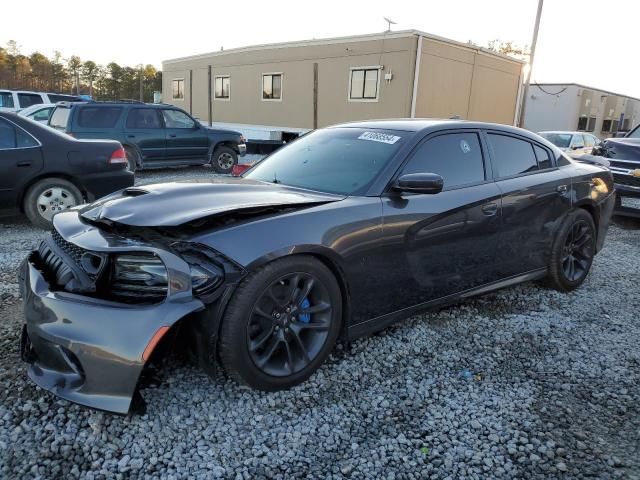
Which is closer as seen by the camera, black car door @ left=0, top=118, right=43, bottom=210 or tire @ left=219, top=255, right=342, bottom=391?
tire @ left=219, top=255, right=342, bottom=391

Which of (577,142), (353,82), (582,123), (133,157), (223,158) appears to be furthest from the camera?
(582,123)

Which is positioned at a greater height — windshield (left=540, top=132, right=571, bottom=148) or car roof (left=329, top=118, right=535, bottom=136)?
car roof (left=329, top=118, right=535, bottom=136)

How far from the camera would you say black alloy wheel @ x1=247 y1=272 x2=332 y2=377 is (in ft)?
8.47

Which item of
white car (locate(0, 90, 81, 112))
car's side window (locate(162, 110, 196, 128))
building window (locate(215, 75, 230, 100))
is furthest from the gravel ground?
building window (locate(215, 75, 230, 100))

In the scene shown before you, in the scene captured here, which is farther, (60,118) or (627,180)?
(60,118)

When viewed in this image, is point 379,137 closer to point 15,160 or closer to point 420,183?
point 420,183

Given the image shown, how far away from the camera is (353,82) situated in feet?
58.5

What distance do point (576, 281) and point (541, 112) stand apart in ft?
87.8

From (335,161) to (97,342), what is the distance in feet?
6.48

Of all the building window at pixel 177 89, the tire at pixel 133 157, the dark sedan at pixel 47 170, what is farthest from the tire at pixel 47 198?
the building window at pixel 177 89

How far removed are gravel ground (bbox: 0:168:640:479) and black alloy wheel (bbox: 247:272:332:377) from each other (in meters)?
0.19

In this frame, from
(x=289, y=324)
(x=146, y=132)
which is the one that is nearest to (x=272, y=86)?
(x=146, y=132)

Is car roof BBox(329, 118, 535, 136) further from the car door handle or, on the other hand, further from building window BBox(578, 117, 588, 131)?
building window BBox(578, 117, 588, 131)

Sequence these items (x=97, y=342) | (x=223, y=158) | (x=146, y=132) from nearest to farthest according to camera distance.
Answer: (x=97, y=342), (x=146, y=132), (x=223, y=158)
